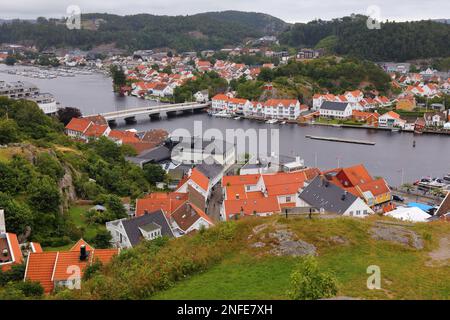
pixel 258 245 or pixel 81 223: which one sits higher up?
pixel 258 245

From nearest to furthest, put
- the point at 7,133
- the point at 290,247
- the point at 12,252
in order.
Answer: the point at 290,247 → the point at 12,252 → the point at 7,133

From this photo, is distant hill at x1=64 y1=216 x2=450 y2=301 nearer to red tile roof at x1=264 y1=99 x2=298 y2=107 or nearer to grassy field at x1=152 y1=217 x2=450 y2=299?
grassy field at x1=152 y1=217 x2=450 y2=299

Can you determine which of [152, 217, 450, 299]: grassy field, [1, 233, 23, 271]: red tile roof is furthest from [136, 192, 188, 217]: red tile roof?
[152, 217, 450, 299]: grassy field

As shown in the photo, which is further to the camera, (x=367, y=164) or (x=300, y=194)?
(x=367, y=164)

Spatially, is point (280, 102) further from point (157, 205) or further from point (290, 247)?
point (290, 247)

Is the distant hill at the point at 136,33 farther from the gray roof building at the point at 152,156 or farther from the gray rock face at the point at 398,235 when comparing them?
the gray rock face at the point at 398,235

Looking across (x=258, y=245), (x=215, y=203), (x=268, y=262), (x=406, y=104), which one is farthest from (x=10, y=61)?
(x=268, y=262)
